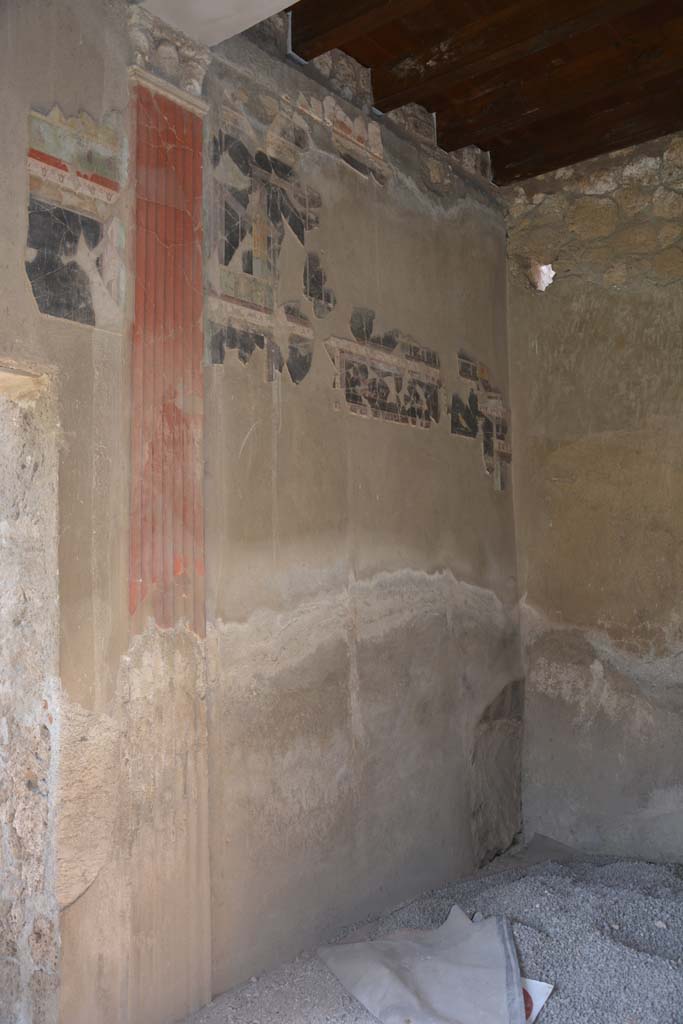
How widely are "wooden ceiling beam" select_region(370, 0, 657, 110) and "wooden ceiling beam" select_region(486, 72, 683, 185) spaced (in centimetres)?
62

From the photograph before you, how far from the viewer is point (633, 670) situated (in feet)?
14.3

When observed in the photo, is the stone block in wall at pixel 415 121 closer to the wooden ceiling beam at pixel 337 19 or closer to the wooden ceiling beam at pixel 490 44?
the wooden ceiling beam at pixel 490 44

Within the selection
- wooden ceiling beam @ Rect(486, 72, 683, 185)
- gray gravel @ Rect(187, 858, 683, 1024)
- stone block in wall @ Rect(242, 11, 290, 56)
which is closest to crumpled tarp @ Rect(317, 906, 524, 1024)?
gray gravel @ Rect(187, 858, 683, 1024)

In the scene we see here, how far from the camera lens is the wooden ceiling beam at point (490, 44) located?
343 cm

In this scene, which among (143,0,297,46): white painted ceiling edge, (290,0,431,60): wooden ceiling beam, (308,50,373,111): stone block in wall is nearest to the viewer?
(143,0,297,46): white painted ceiling edge

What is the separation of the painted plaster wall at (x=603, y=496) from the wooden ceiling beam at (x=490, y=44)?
1071 millimetres

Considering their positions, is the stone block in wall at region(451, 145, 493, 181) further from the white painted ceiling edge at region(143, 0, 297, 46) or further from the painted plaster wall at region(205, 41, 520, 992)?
the white painted ceiling edge at region(143, 0, 297, 46)

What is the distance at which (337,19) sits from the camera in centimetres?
339

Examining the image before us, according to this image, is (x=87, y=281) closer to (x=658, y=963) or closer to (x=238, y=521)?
(x=238, y=521)

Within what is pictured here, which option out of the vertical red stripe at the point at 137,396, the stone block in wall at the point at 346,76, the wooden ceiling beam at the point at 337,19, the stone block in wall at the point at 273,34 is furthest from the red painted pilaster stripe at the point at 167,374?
the stone block in wall at the point at 346,76

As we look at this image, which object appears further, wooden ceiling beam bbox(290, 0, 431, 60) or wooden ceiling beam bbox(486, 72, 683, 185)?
wooden ceiling beam bbox(486, 72, 683, 185)

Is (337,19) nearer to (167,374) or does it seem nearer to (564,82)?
(564,82)

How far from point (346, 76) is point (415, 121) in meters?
0.53

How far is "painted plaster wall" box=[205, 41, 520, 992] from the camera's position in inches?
121
